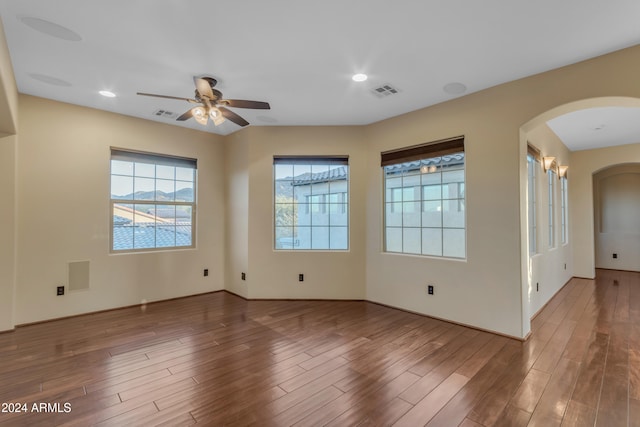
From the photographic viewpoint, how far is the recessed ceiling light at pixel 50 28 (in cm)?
219

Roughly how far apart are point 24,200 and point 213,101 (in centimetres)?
262

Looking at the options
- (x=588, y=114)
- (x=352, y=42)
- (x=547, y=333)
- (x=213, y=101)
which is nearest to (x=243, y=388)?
(x=213, y=101)

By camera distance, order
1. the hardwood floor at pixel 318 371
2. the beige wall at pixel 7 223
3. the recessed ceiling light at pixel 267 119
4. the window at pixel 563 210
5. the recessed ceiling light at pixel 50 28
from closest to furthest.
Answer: the hardwood floor at pixel 318 371, the recessed ceiling light at pixel 50 28, the beige wall at pixel 7 223, the recessed ceiling light at pixel 267 119, the window at pixel 563 210

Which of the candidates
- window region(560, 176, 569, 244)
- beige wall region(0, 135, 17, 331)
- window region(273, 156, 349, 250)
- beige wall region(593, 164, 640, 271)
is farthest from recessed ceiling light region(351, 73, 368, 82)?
beige wall region(593, 164, 640, 271)

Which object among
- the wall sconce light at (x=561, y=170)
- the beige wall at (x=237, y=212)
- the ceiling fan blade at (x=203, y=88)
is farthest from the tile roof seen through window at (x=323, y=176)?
the wall sconce light at (x=561, y=170)

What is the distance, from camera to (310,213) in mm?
4734

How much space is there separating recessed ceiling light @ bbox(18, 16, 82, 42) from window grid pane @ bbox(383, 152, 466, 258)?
366 cm

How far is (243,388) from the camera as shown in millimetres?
2244

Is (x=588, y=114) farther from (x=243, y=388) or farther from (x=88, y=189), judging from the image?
(x=88, y=189)

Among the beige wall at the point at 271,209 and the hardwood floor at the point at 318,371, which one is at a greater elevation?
the beige wall at the point at 271,209

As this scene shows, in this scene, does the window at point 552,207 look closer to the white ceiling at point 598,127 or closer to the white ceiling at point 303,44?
the white ceiling at point 598,127

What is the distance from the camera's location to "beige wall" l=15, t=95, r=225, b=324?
350 cm

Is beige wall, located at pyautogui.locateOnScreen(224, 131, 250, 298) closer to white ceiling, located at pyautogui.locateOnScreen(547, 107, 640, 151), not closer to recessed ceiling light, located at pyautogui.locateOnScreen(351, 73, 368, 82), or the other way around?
recessed ceiling light, located at pyautogui.locateOnScreen(351, 73, 368, 82)

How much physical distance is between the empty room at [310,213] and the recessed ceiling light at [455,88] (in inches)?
1.7
